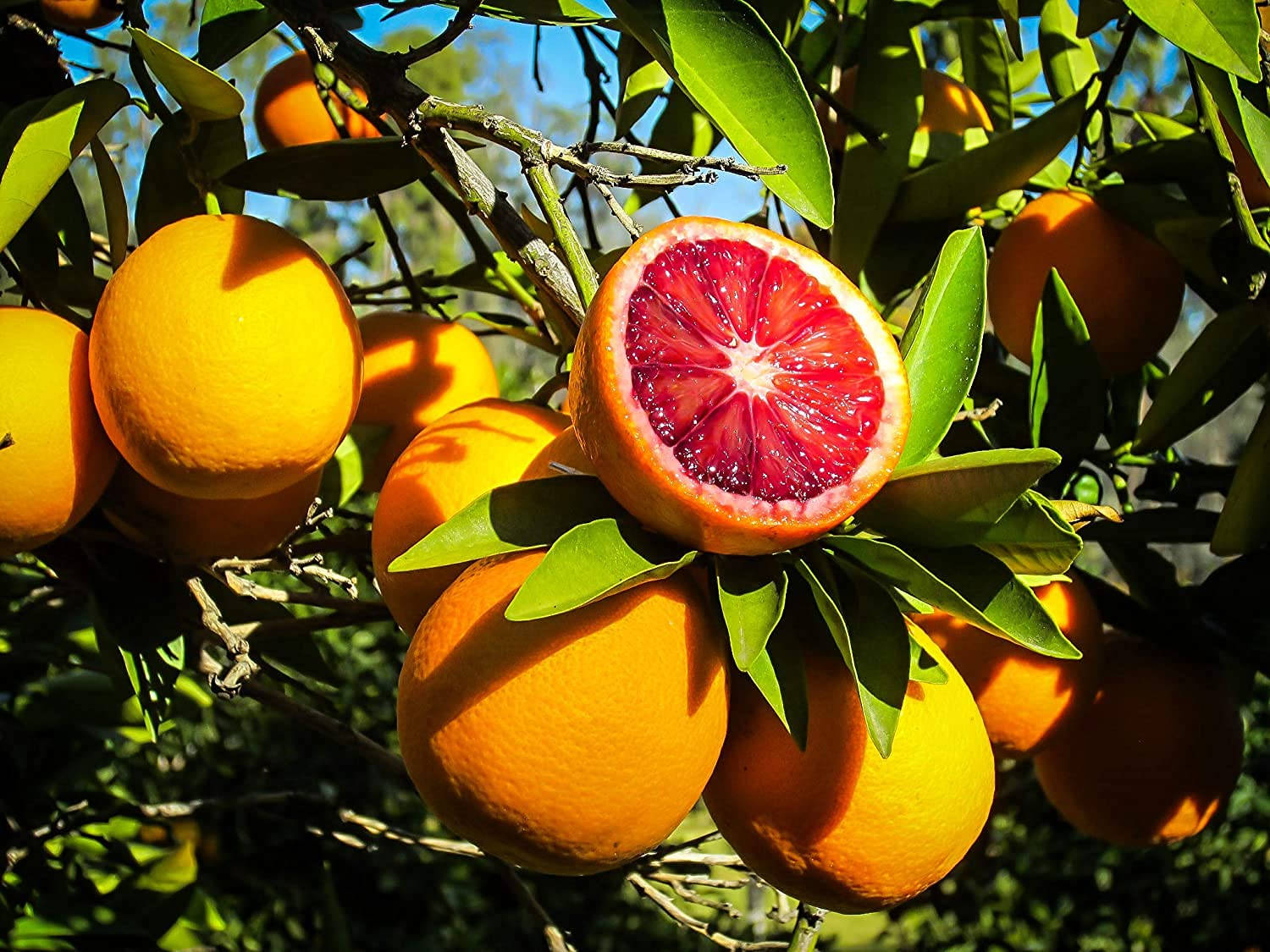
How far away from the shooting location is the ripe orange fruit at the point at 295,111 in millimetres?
1203

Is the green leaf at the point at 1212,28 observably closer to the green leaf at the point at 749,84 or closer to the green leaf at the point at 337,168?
the green leaf at the point at 749,84

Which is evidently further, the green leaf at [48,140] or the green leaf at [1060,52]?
the green leaf at [1060,52]

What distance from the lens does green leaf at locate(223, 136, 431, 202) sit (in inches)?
29.6

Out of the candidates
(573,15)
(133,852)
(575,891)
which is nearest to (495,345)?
(575,891)

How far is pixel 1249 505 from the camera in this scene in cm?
80

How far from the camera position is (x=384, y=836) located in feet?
3.64

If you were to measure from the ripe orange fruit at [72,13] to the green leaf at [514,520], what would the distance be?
0.73 metres

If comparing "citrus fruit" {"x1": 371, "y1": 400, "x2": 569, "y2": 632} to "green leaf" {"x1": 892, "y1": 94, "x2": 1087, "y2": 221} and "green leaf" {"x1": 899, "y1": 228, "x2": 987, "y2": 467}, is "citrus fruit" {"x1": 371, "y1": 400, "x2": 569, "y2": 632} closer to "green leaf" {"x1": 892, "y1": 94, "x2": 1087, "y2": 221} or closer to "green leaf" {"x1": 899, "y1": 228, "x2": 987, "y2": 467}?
"green leaf" {"x1": 899, "y1": 228, "x2": 987, "y2": 467}

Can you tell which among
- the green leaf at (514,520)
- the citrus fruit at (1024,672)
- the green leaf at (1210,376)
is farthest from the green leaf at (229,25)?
the green leaf at (1210,376)

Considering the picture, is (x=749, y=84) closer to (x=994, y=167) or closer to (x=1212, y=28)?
(x=1212, y=28)

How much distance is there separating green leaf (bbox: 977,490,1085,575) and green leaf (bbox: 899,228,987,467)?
7cm

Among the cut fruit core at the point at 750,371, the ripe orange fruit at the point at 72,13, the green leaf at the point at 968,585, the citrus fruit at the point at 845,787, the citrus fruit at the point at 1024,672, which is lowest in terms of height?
the citrus fruit at the point at 845,787

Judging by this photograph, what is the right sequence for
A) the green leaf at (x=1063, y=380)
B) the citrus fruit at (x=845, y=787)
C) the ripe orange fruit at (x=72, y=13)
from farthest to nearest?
the ripe orange fruit at (x=72, y=13), the green leaf at (x=1063, y=380), the citrus fruit at (x=845, y=787)

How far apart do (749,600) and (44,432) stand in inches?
17.3
